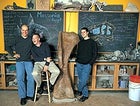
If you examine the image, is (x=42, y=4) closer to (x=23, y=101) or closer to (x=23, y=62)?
(x=23, y=62)

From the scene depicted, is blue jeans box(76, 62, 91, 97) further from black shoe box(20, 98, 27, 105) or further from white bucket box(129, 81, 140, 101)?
black shoe box(20, 98, 27, 105)

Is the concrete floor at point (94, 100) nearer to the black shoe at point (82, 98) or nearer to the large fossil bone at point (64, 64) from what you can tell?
the black shoe at point (82, 98)

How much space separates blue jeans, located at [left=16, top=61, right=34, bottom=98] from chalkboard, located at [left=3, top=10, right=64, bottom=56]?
0.94m

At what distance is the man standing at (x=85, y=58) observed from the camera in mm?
4429

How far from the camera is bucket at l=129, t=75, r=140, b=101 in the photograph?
14.9 feet

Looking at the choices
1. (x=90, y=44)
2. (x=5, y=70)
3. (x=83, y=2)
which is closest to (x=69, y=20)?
(x=83, y=2)

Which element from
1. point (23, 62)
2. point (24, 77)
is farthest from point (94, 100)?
point (23, 62)

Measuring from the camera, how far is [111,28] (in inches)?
201

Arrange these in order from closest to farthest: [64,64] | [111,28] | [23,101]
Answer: [23,101] < [64,64] < [111,28]

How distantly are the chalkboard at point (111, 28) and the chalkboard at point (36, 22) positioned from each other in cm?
52

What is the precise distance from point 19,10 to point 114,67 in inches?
92.8

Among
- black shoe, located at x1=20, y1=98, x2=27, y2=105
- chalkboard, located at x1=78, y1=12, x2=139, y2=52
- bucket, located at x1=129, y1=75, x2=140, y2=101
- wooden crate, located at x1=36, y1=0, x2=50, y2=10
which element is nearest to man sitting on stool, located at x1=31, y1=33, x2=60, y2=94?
black shoe, located at x1=20, y1=98, x2=27, y2=105

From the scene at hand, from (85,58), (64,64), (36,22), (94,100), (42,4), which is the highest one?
(42,4)

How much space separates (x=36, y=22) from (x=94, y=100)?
6.74 feet
